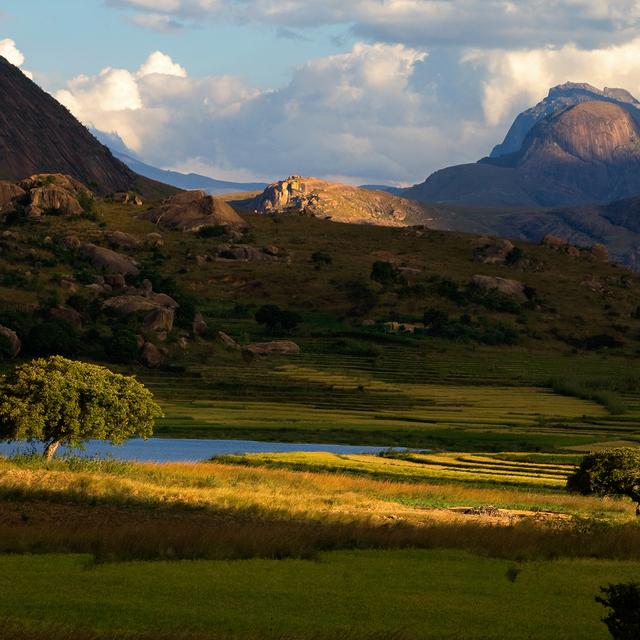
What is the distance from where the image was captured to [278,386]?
364 ft

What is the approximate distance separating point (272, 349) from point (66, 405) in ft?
265

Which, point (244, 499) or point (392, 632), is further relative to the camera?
point (244, 499)

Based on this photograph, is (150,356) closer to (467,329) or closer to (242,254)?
(467,329)

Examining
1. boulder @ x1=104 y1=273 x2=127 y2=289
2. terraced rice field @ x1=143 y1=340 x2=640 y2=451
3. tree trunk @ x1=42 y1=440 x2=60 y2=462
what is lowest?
terraced rice field @ x1=143 y1=340 x2=640 y2=451

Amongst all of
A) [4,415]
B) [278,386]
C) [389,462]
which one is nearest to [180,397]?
A: [278,386]

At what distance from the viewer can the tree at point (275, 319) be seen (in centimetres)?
14825

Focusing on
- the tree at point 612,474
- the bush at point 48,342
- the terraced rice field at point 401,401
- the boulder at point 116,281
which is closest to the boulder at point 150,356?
the terraced rice field at point 401,401

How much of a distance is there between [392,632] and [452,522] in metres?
18.2

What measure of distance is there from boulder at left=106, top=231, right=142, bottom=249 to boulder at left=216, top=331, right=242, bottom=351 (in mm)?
63046

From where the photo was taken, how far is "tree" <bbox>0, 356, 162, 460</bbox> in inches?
2013

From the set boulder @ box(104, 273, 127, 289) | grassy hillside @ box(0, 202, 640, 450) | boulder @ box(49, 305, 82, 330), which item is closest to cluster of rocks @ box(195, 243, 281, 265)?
grassy hillside @ box(0, 202, 640, 450)

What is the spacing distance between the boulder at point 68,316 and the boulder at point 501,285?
78192 mm

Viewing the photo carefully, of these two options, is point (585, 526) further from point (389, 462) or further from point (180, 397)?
point (180, 397)

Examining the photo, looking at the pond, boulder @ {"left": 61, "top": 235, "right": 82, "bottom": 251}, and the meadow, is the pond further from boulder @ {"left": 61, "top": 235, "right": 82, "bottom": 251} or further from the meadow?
boulder @ {"left": 61, "top": 235, "right": 82, "bottom": 251}
